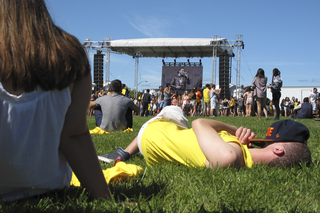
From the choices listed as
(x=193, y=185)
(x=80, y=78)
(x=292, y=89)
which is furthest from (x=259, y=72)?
(x=292, y=89)

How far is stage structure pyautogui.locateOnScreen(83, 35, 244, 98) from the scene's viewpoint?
28.8 meters

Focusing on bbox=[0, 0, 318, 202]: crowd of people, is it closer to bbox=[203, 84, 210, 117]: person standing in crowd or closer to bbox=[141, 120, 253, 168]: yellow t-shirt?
bbox=[141, 120, 253, 168]: yellow t-shirt

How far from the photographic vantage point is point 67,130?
134 cm

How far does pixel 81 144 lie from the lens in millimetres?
1398

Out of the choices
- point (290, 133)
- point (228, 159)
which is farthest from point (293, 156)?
point (228, 159)

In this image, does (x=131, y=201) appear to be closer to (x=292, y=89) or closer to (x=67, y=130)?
(x=67, y=130)

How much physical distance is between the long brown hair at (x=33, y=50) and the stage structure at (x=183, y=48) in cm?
2770

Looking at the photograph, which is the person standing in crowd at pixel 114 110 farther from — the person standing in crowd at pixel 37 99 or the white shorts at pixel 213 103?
the white shorts at pixel 213 103

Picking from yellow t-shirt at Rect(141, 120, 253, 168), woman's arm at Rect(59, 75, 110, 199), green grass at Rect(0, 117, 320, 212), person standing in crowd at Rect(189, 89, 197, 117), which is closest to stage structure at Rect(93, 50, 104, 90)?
person standing in crowd at Rect(189, 89, 197, 117)

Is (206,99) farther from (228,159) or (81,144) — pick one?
(81,144)

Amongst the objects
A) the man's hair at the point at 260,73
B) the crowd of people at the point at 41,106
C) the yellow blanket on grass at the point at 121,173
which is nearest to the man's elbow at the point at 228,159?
the yellow blanket on grass at the point at 121,173

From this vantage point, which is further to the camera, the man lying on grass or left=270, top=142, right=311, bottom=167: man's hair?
left=270, top=142, right=311, bottom=167: man's hair

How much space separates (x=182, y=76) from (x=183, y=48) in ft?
12.6

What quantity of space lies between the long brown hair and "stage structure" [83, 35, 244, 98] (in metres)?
27.7
